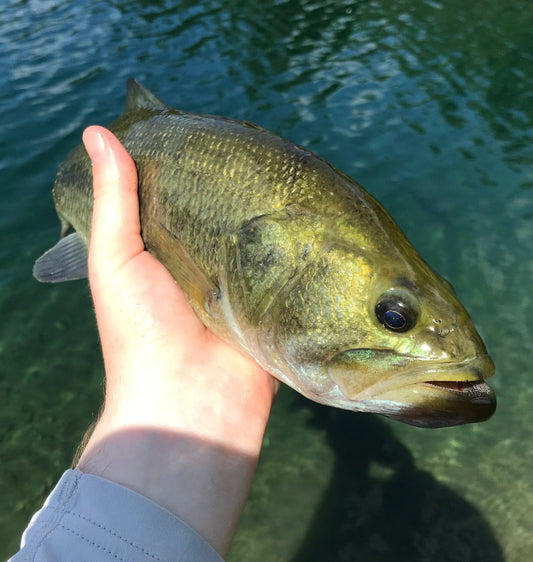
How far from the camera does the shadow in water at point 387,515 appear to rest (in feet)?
15.6

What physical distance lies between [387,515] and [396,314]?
377 centimetres

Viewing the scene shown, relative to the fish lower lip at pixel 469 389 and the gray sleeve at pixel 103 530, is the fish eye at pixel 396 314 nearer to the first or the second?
the fish lower lip at pixel 469 389

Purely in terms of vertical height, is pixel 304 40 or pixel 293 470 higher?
pixel 304 40

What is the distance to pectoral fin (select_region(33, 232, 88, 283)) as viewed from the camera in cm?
387

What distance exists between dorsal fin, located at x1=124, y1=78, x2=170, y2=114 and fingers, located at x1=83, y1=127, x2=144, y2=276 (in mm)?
509

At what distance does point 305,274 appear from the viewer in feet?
7.54

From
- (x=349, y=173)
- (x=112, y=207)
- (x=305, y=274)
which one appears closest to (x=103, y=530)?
(x=305, y=274)

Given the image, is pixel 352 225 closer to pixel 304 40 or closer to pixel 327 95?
pixel 327 95

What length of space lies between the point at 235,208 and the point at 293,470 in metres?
3.67

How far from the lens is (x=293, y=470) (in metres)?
5.33

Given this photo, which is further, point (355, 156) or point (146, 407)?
point (355, 156)

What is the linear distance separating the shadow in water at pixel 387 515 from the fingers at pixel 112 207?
136 inches

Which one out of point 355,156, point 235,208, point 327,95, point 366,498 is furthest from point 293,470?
point 327,95

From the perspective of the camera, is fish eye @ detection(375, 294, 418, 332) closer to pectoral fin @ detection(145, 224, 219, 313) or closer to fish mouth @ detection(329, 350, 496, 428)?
fish mouth @ detection(329, 350, 496, 428)
